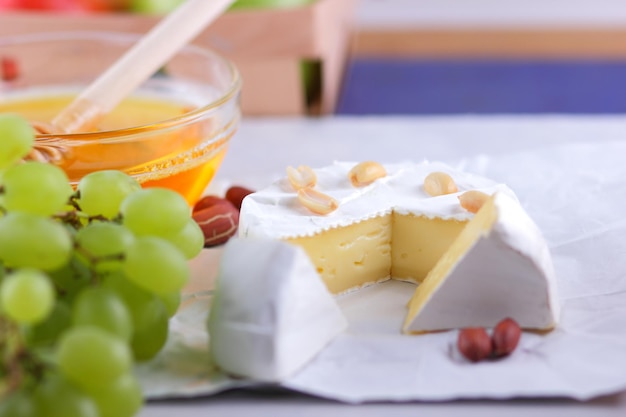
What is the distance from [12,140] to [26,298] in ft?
0.68

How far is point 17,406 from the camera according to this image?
636 millimetres

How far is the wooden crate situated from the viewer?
1538mm

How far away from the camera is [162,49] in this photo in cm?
112

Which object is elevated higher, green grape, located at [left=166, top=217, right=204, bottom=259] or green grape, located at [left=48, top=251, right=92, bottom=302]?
green grape, located at [left=48, top=251, right=92, bottom=302]

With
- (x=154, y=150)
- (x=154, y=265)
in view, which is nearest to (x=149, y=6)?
(x=154, y=150)

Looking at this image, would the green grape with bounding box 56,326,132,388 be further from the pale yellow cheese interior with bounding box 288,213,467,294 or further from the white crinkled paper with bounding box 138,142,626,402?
the pale yellow cheese interior with bounding box 288,213,467,294

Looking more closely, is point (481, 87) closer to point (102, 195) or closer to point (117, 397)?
point (102, 195)

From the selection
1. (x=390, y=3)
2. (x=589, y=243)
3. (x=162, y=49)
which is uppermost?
(x=162, y=49)

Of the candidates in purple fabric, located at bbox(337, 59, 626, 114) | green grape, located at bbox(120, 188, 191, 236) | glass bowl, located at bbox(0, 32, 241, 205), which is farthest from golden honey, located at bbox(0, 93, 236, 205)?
purple fabric, located at bbox(337, 59, 626, 114)

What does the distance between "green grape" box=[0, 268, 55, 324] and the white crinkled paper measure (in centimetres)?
16

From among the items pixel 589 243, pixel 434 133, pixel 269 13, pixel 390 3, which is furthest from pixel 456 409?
pixel 390 3

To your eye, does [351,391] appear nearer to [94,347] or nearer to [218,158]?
[94,347]

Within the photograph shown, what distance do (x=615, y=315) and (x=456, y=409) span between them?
0.21m

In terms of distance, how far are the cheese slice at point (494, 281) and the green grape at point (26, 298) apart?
0.35 m
